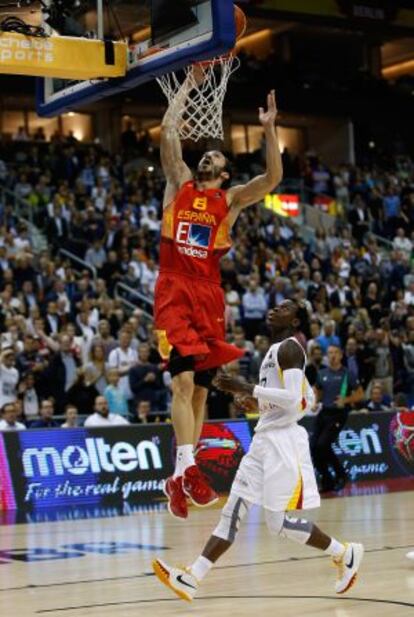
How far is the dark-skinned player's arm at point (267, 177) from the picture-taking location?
8.17 metres

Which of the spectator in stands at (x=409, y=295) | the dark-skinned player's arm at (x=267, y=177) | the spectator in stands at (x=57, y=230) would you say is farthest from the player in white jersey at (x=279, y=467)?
the spectator in stands at (x=409, y=295)

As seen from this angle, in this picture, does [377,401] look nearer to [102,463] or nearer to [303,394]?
[102,463]

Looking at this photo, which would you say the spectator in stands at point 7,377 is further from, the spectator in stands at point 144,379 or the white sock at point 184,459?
the white sock at point 184,459

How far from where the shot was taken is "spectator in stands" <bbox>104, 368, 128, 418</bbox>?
1670 cm

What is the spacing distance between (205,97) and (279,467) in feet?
9.31

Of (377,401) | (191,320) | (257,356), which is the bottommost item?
(377,401)

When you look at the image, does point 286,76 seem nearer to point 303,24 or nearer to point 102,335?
point 303,24

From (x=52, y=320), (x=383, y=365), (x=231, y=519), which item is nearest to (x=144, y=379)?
(x=52, y=320)

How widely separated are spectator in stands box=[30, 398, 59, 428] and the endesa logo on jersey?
8116mm

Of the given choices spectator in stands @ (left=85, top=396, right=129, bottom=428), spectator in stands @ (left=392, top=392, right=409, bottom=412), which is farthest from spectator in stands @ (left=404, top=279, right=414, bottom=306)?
spectator in stands @ (left=85, top=396, right=129, bottom=428)

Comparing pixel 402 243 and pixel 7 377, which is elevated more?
pixel 402 243

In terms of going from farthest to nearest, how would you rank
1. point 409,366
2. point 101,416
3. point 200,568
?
point 409,366 → point 101,416 → point 200,568

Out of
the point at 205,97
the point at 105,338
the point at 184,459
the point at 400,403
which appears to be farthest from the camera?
the point at 400,403

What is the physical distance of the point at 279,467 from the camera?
7.92 metres
